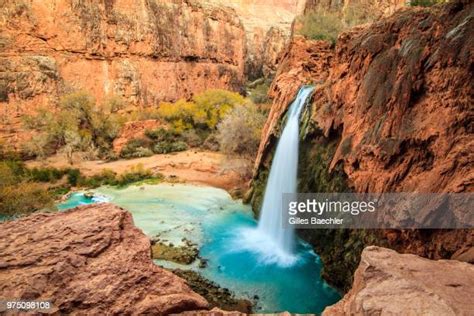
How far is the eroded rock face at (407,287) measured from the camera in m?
3.09

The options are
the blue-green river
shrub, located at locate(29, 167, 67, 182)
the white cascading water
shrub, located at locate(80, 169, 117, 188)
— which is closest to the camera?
the blue-green river

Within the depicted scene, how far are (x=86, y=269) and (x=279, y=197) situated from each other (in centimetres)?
1124

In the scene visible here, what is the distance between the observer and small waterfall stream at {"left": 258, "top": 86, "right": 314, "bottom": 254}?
1405cm

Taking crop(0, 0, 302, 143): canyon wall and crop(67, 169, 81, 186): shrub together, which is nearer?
crop(67, 169, 81, 186): shrub

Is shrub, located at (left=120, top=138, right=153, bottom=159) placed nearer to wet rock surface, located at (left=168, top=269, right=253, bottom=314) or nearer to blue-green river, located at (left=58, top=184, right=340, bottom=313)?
blue-green river, located at (left=58, top=184, right=340, bottom=313)

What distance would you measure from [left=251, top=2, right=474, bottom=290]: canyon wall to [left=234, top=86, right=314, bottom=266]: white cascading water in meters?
1.06

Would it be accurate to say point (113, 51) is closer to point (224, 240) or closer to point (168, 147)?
point (168, 147)

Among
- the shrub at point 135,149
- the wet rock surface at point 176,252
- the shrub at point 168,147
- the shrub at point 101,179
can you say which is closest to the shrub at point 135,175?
the shrub at point 101,179

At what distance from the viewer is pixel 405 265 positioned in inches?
159

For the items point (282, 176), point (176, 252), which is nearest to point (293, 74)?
point (282, 176)

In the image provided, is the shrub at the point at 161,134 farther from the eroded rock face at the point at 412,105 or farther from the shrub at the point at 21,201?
the eroded rock face at the point at 412,105

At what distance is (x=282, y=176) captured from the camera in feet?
48.6

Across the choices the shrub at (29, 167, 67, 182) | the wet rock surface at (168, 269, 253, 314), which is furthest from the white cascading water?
the shrub at (29, 167, 67, 182)

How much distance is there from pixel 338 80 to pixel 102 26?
34623 millimetres
